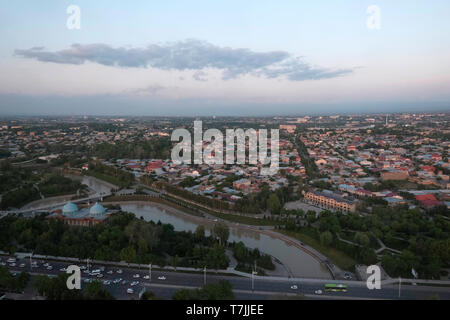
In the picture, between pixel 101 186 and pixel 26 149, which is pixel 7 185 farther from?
pixel 26 149

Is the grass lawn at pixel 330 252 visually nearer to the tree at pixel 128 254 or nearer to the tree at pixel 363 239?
the tree at pixel 363 239

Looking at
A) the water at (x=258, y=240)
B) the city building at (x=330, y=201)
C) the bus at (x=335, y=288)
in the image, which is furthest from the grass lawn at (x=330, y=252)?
the city building at (x=330, y=201)

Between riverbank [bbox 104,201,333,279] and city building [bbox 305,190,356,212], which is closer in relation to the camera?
riverbank [bbox 104,201,333,279]

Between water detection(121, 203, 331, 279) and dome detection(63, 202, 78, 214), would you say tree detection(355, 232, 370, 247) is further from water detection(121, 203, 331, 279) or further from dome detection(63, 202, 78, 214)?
dome detection(63, 202, 78, 214)

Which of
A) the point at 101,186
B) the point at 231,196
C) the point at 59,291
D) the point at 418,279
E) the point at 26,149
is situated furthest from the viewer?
the point at 26,149

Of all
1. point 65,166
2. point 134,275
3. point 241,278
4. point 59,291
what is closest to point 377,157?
point 241,278

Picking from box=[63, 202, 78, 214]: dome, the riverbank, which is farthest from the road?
box=[63, 202, 78, 214]: dome
